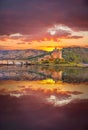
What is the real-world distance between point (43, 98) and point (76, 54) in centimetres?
203

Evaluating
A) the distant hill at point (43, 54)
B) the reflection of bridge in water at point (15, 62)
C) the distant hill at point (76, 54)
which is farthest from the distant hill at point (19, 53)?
the distant hill at point (76, 54)

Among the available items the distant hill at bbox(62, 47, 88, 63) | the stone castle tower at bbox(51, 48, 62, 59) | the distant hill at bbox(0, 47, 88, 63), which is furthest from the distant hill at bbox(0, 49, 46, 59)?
the distant hill at bbox(62, 47, 88, 63)

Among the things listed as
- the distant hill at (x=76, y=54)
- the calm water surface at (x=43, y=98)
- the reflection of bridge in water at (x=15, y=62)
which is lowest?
the calm water surface at (x=43, y=98)

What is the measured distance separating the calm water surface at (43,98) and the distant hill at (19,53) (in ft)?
0.88

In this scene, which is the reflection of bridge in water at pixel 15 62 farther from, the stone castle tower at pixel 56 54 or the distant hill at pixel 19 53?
the stone castle tower at pixel 56 54

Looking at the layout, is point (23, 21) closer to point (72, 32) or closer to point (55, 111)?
point (72, 32)

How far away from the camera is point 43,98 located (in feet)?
13.3

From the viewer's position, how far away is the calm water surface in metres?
2.94

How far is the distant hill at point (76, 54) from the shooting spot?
19.0 feet

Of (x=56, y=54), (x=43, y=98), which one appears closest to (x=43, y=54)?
(x=56, y=54)

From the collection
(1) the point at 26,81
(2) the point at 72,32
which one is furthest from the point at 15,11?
(1) the point at 26,81

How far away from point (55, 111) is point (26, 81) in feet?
5.95

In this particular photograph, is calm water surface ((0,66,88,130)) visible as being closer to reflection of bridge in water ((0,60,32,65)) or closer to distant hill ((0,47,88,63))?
reflection of bridge in water ((0,60,32,65))

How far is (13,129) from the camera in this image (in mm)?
2738
